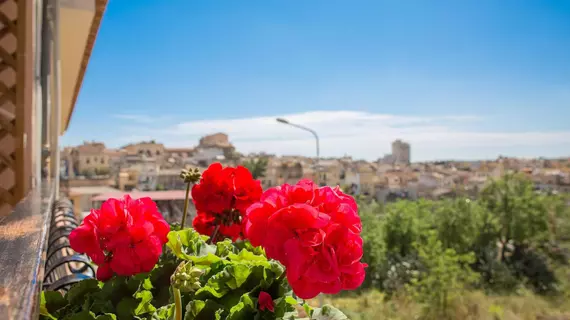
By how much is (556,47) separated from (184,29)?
37.1 meters

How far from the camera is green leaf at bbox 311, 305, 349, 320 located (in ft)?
1.27

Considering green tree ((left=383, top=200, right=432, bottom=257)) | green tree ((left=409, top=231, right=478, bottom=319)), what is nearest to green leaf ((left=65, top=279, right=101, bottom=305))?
green tree ((left=409, top=231, right=478, bottom=319))

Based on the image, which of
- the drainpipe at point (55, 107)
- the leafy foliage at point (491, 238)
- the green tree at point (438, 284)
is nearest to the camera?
the drainpipe at point (55, 107)

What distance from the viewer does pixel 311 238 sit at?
359 millimetres

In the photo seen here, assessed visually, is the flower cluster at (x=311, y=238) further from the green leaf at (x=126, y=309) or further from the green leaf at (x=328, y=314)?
the green leaf at (x=126, y=309)

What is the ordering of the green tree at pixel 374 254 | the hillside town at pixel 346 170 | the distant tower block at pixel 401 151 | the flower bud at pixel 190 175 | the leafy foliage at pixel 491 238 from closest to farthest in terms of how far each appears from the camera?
the flower bud at pixel 190 175
the green tree at pixel 374 254
the leafy foliage at pixel 491 238
the hillside town at pixel 346 170
the distant tower block at pixel 401 151

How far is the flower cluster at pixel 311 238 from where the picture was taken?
354 millimetres

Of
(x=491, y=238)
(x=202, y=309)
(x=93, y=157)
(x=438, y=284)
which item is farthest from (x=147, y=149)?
(x=202, y=309)

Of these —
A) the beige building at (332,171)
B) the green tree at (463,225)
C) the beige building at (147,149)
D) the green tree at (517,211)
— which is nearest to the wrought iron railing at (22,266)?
the green tree at (463,225)

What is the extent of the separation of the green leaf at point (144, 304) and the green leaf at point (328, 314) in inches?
5.9

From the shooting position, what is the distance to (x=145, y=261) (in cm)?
46

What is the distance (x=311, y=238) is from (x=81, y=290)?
0.26 meters

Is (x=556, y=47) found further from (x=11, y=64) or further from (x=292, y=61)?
(x=11, y=64)

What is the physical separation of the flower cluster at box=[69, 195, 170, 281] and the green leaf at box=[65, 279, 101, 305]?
0.4 inches
